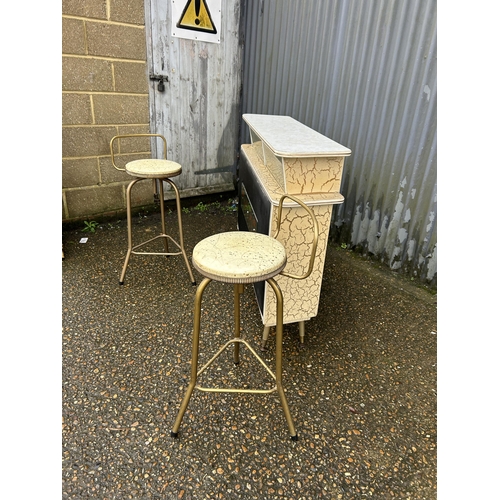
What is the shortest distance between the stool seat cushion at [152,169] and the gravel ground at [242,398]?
36.0 inches

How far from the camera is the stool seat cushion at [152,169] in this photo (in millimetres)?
2658

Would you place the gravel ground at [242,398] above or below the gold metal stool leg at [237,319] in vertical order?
below

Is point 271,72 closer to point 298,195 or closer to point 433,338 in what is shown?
point 298,195

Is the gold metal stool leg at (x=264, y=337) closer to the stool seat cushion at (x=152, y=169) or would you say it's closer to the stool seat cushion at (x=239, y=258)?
the stool seat cushion at (x=239, y=258)

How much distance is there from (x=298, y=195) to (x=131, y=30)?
2853 mm

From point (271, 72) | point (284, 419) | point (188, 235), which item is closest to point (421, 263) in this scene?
point (284, 419)

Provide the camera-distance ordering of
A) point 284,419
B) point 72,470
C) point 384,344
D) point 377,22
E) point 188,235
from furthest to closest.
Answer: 1. point 188,235
2. point 377,22
3. point 384,344
4. point 284,419
5. point 72,470

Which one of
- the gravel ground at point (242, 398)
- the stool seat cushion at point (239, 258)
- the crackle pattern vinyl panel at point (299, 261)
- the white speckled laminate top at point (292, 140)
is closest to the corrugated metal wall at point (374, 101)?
the gravel ground at point (242, 398)

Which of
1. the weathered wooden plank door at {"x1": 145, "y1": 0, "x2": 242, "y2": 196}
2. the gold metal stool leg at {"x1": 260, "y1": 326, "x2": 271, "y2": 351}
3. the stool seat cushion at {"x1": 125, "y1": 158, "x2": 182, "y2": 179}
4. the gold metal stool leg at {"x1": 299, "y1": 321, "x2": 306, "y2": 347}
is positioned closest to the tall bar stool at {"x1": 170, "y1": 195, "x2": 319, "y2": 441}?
the gold metal stool leg at {"x1": 260, "y1": 326, "x2": 271, "y2": 351}

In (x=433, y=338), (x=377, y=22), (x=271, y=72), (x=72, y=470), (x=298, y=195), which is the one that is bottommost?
(x=72, y=470)

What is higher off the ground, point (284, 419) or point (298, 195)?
point (298, 195)

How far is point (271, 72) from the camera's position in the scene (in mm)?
4066

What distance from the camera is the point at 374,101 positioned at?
3.05 metres

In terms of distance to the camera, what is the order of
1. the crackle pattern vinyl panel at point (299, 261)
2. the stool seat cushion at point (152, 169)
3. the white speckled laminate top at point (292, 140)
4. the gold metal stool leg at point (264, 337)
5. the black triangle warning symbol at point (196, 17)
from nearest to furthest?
the white speckled laminate top at point (292, 140)
the crackle pattern vinyl panel at point (299, 261)
the gold metal stool leg at point (264, 337)
the stool seat cushion at point (152, 169)
the black triangle warning symbol at point (196, 17)
